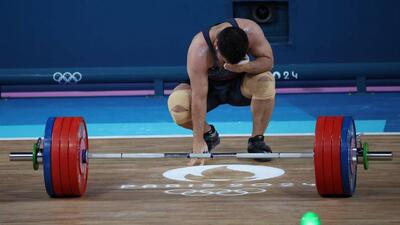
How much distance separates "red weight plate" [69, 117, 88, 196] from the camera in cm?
454

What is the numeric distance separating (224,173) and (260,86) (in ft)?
2.30

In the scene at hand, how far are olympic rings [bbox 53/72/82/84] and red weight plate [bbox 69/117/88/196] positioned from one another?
578 centimetres

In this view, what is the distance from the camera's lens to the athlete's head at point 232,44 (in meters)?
4.95

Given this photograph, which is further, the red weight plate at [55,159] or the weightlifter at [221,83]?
the weightlifter at [221,83]

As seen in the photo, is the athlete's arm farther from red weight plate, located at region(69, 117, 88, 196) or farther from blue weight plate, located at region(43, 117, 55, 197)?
blue weight plate, located at region(43, 117, 55, 197)

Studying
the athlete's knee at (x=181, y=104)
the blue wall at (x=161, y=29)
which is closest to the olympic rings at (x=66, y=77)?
the blue wall at (x=161, y=29)

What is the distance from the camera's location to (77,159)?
15.0 feet

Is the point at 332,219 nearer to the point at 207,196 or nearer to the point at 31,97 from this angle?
the point at 207,196

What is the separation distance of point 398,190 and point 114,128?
3803 millimetres

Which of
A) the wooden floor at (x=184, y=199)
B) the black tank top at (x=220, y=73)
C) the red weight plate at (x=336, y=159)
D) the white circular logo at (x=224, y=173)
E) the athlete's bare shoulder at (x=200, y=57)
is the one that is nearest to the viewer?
the wooden floor at (x=184, y=199)

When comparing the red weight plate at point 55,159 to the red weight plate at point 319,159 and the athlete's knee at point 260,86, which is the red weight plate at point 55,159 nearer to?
the red weight plate at point 319,159

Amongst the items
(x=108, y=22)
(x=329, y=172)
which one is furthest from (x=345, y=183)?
(x=108, y=22)

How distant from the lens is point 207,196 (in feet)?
15.4

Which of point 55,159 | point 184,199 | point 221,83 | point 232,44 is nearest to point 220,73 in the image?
point 221,83
